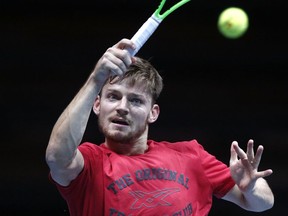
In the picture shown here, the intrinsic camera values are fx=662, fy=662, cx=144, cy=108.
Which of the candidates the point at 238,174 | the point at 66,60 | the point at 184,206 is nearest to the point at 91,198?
the point at 184,206

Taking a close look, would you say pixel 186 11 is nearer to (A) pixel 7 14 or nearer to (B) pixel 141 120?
(A) pixel 7 14

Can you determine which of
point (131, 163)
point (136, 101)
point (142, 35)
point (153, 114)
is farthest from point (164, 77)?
point (142, 35)

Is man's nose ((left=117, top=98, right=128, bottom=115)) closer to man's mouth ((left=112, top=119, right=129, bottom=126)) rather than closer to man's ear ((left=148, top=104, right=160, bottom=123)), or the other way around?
man's mouth ((left=112, top=119, right=129, bottom=126))

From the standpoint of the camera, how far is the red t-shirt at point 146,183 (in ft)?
6.49

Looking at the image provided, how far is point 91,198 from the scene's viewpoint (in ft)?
6.49

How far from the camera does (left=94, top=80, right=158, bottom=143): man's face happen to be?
2082 mm

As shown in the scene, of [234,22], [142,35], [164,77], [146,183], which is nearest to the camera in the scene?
[142,35]

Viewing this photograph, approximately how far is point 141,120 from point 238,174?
0.36 metres

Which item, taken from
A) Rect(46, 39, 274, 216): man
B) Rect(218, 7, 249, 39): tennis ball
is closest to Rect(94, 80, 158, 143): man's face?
Rect(46, 39, 274, 216): man

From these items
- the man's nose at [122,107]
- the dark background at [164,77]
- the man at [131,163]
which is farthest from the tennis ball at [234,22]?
the dark background at [164,77]

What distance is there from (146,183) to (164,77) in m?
1.41

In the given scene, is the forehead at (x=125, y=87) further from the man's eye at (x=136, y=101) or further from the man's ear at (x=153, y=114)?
the man's ear at (x=153, y=114)

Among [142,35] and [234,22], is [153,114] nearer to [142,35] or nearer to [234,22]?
[234,22]

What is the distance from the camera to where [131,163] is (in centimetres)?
208
